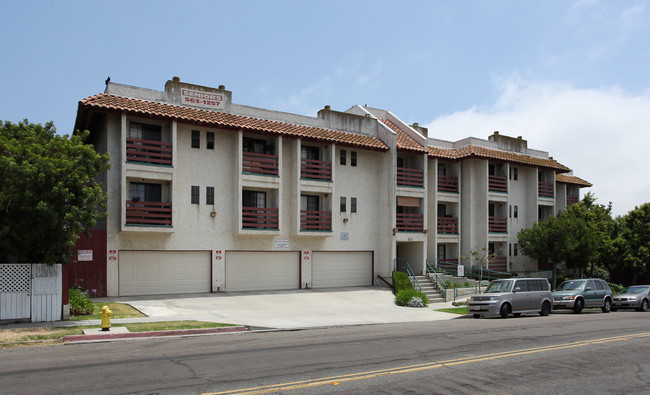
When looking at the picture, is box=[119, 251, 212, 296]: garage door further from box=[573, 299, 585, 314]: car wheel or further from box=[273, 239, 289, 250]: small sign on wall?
box=[573, 299, 585, 314]: car wheel

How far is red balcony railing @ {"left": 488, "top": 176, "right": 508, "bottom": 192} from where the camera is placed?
3462cm

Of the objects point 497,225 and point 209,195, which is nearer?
point 209,195

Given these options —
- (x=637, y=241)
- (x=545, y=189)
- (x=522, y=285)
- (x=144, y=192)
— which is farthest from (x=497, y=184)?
(x=144, y=192)

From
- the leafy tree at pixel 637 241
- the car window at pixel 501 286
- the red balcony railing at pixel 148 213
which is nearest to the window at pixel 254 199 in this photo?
the red balcony railing at pixel 148 213

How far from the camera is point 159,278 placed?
76.1 ft

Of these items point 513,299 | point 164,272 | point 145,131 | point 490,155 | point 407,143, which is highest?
point 407,143

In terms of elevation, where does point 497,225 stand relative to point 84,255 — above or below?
above

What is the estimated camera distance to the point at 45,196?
14773 millimetres

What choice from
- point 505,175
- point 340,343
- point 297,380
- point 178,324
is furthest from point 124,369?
point 505,175

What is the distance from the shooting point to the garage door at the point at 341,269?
28.0 m

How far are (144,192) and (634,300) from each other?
78.6 ft

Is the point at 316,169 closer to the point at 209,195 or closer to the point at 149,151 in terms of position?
the point at 209,195

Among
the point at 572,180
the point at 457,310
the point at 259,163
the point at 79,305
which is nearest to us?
the point at 79,305

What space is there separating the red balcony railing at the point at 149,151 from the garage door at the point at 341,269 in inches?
375
